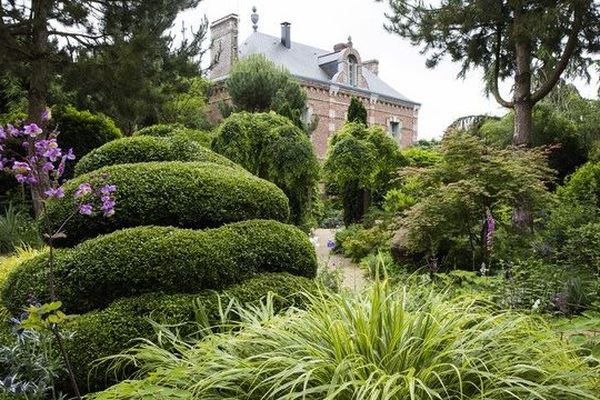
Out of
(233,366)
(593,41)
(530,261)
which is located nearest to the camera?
(233,366)

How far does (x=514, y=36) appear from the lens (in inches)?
360

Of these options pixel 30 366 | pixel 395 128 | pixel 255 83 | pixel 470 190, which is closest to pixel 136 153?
pixel 30 366

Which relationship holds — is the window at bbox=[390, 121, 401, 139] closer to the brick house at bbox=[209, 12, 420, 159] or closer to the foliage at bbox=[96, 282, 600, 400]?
the brick house at bbox=[209, 12, 420, 159]

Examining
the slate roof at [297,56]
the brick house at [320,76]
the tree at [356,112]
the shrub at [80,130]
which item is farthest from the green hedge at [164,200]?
the slate roof at [297,56]

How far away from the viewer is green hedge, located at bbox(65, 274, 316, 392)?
10.5 ft

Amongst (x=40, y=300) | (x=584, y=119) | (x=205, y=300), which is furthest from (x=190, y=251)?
(x=584, y=119)

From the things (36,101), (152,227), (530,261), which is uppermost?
(36,101)

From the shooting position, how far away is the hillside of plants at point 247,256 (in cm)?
216

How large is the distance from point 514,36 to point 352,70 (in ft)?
63.1

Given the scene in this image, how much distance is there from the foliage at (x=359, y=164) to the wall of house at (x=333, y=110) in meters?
8.84

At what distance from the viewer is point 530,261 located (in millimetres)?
6094

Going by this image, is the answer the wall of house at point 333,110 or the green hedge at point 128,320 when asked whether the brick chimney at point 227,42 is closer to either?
the wall of house at point 333,110

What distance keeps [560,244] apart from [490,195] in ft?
3.38

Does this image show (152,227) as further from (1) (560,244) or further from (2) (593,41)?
(2) (593,41)
